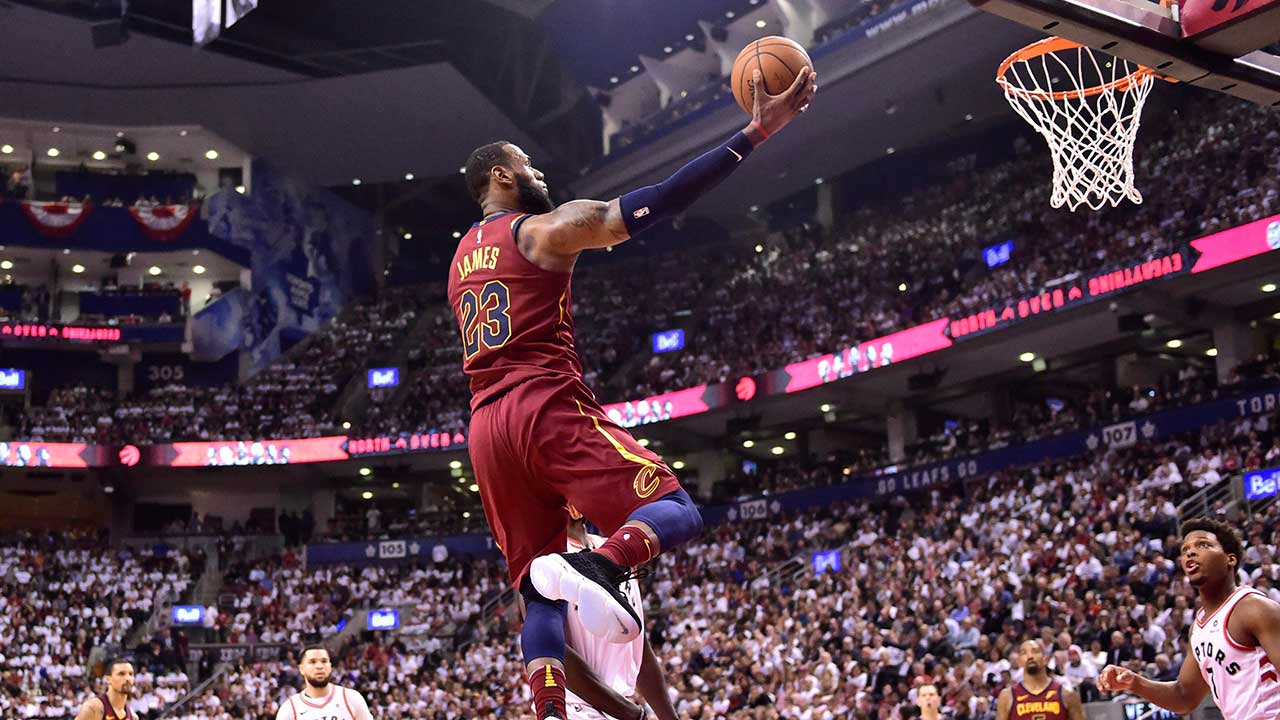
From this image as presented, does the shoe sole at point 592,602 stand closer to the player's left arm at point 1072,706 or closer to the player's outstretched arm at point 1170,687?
the player's outstretched arm at point 1170,687

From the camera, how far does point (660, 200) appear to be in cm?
476

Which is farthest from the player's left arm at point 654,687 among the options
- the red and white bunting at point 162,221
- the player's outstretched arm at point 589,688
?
the red and white bunting at point 162,221

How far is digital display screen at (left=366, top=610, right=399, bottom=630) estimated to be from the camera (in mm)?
33344

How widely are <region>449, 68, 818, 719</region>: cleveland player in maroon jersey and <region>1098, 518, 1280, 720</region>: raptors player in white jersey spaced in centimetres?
254

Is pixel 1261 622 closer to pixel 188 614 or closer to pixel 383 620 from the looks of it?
pixel 383 620

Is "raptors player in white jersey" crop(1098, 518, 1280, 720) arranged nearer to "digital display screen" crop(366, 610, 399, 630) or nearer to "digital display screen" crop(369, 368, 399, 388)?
"digital display screen" crop(366, 610, 399, 630)

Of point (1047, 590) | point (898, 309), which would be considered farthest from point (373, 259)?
point (1047, 590)

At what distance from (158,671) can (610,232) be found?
29056mm

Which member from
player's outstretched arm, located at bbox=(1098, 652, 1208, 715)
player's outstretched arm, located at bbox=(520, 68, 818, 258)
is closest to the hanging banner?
player's outstretched arm, located at bbox=(520, 68, 818, 258)

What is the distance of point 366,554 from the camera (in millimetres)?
37188

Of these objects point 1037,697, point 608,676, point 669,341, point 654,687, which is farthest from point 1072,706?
point 669,341

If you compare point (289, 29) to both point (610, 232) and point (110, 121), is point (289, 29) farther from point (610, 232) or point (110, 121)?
point (610, 232)

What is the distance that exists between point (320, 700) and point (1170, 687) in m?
5.18

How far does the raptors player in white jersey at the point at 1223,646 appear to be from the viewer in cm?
563
